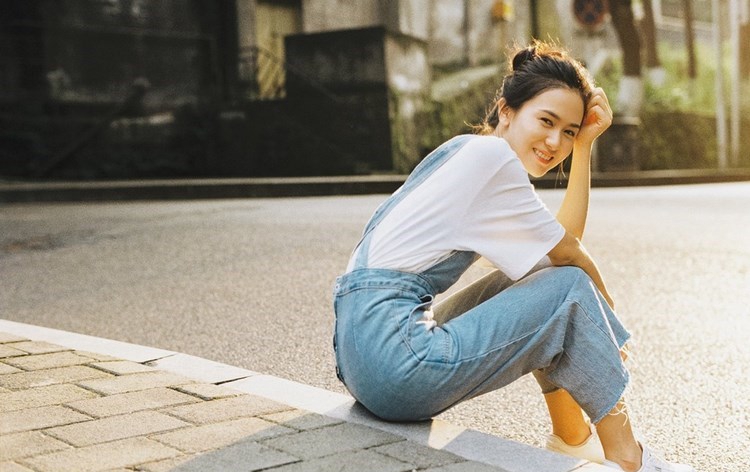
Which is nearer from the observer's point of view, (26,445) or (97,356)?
(26,445)

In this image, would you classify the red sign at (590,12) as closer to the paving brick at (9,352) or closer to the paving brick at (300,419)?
the paving brick at (9,352)

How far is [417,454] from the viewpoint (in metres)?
2.57

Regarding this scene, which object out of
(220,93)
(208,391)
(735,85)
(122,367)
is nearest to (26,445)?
(208,391)

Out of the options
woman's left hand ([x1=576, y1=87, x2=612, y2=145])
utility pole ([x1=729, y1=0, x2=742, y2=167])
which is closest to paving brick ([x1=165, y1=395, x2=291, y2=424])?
woman's left hand ([x1=576, y1=87, x2=612, y2=145])

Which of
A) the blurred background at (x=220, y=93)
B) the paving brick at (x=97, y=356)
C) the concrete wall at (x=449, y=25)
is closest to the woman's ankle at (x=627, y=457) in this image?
the paving brick at (x=97, y=356)

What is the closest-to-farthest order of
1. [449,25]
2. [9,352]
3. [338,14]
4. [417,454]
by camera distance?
[417,454] < [9,352] < [338,14] < [449,25]

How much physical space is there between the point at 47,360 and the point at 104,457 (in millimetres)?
1261

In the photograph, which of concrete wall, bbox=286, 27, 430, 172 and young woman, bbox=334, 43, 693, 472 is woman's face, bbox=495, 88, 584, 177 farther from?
concrete wall, bbox=286, 27, 430, 172

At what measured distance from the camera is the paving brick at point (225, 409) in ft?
9.45

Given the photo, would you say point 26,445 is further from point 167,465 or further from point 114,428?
point 167,465

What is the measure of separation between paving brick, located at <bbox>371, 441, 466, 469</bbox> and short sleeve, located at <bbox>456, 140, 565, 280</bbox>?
21.5 inches

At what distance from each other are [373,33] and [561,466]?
1659 centimetres

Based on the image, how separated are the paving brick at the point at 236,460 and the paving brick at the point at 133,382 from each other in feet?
2.46

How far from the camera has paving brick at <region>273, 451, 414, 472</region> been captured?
241 centimetres
